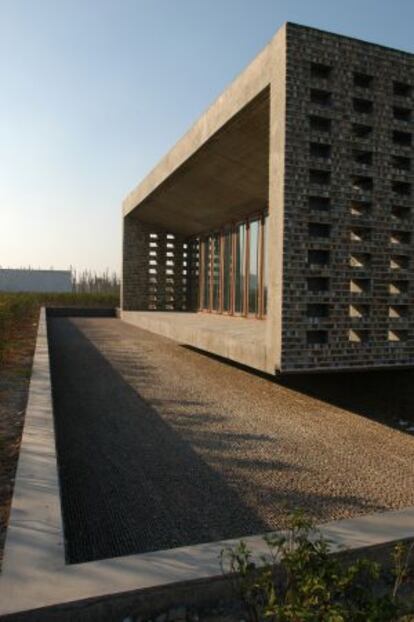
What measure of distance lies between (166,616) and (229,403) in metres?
4.34

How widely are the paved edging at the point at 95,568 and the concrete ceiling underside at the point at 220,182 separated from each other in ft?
16.2

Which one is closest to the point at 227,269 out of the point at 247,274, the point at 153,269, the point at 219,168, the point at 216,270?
the point at 216,270

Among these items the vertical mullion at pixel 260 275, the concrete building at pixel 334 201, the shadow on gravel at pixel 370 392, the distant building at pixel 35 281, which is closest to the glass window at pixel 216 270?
the vertical mullion at pixel 260 275

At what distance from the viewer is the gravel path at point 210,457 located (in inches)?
123

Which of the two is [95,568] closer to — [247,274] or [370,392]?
[370,392]

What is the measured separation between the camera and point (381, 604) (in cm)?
148

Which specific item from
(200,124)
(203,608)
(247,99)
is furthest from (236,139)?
(203,608)

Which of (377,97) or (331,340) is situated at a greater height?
(377,97)

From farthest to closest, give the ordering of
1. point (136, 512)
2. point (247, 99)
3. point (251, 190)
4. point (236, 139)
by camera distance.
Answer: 1. point (251, 190)
2. point (236, 139)
3. point (247, 99)
4. point (136, 512)

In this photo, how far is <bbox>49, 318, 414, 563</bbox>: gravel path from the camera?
3119 mm

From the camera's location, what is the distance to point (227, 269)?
14219 millimetres

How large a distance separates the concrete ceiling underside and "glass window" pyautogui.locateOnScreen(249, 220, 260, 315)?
1.48ft

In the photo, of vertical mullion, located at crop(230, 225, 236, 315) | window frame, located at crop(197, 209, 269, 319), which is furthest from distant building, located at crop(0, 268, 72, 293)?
vertical mullion, located at crop(230, 225, 236, 315)

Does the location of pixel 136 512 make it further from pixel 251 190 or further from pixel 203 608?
pixel 251 190
